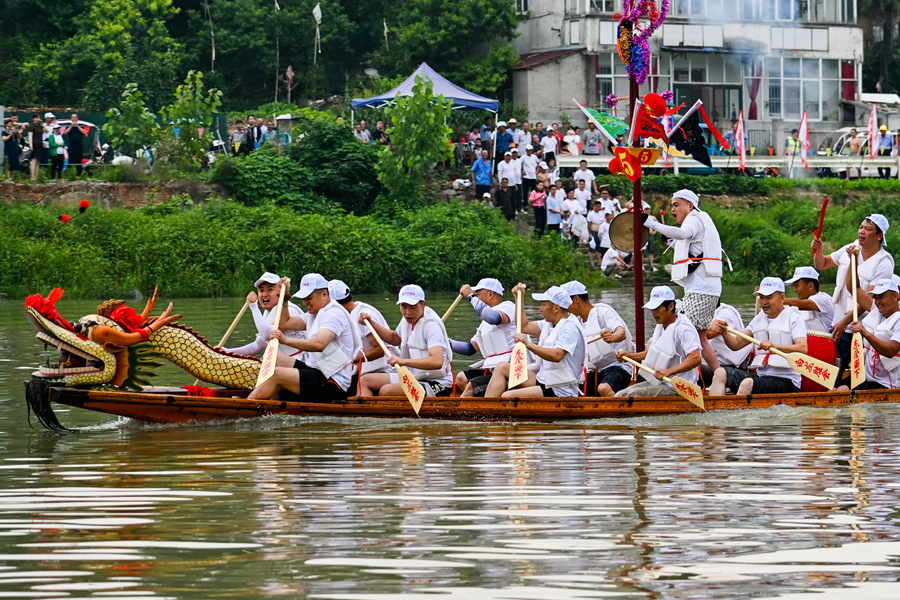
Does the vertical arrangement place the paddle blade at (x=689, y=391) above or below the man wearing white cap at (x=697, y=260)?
below

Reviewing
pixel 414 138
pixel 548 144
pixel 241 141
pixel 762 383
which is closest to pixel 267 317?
pixel 762 383

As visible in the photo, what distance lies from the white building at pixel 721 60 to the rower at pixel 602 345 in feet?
89.3

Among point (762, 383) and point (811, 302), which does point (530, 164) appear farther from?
point (762, 383)

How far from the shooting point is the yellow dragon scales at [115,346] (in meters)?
10.1

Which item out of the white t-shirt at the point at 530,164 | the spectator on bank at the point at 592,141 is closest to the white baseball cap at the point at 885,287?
the white t-shirt at the point at 530,164

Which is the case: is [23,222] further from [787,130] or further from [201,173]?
[787,130]

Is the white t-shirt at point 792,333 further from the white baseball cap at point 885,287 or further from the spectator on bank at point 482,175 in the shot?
the spectator on bank at point 482,175

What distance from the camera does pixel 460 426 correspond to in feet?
34.9

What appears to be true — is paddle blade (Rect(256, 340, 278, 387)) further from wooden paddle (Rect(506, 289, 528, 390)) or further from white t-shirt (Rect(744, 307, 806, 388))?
white t-shirt (Rect(744, 307, 806, 388))

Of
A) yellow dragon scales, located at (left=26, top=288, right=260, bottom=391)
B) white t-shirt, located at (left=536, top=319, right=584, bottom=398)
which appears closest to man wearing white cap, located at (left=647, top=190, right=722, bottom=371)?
white t-shirt, located at (left=536, top=319, right=584, bottom=398)

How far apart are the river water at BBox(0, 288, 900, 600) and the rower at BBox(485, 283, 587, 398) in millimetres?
363

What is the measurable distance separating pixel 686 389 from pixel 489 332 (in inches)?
76.0

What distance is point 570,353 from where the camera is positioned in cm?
1048

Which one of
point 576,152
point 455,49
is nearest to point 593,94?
point 455,49
